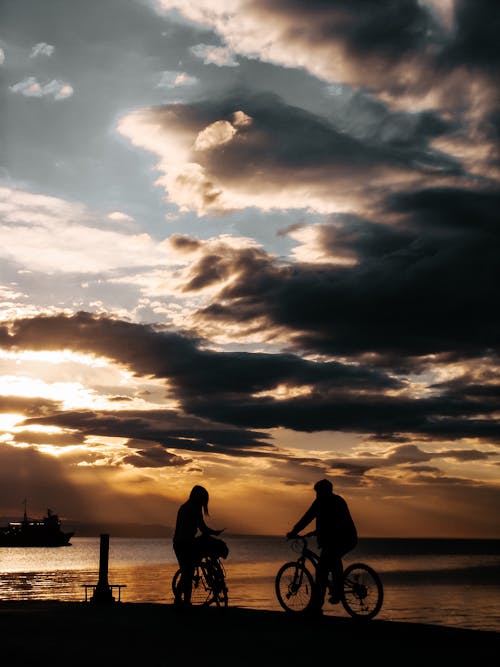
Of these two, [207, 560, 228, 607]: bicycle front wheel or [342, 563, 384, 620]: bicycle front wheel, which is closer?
[342, 563, 384, 620]: bicycle front wheel

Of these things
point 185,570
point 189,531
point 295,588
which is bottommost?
point 295,588

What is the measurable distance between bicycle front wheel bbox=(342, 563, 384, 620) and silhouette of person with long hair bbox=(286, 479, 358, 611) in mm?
151

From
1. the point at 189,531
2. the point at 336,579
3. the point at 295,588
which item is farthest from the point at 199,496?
the point at 336,579

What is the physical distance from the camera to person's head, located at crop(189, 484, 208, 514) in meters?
13.2

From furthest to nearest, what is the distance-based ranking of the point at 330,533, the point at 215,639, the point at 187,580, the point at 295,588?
the point at 187,580
the point at 295,588
the point at 330,533
the point at 215,639

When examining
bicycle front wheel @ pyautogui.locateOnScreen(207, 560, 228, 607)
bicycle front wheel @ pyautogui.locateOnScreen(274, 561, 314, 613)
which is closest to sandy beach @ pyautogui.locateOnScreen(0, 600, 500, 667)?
bicycle front wheel @ pyautogui.locateOnScreen(274, 561, 314, 613)

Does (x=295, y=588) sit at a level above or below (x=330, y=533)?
below

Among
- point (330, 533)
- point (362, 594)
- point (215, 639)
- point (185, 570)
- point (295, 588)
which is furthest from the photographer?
point (185, 570)

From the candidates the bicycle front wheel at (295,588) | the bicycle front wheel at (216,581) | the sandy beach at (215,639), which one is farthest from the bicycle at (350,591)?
the bicycle front wheel at (216,581)

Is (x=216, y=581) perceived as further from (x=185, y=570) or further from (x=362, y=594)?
(x=362, y=594)

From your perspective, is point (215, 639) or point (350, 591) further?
point (350, 591)

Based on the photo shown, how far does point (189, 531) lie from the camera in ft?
43.8

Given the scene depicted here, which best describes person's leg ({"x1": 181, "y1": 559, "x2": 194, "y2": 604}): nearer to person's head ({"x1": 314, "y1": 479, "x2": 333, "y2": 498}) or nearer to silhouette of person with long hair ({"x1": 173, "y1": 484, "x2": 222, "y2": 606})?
silhouette of person with long hair ({"x1": 173, "y1": 484, "x2": 222, "y2": 606})

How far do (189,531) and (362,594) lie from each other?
325 cm
